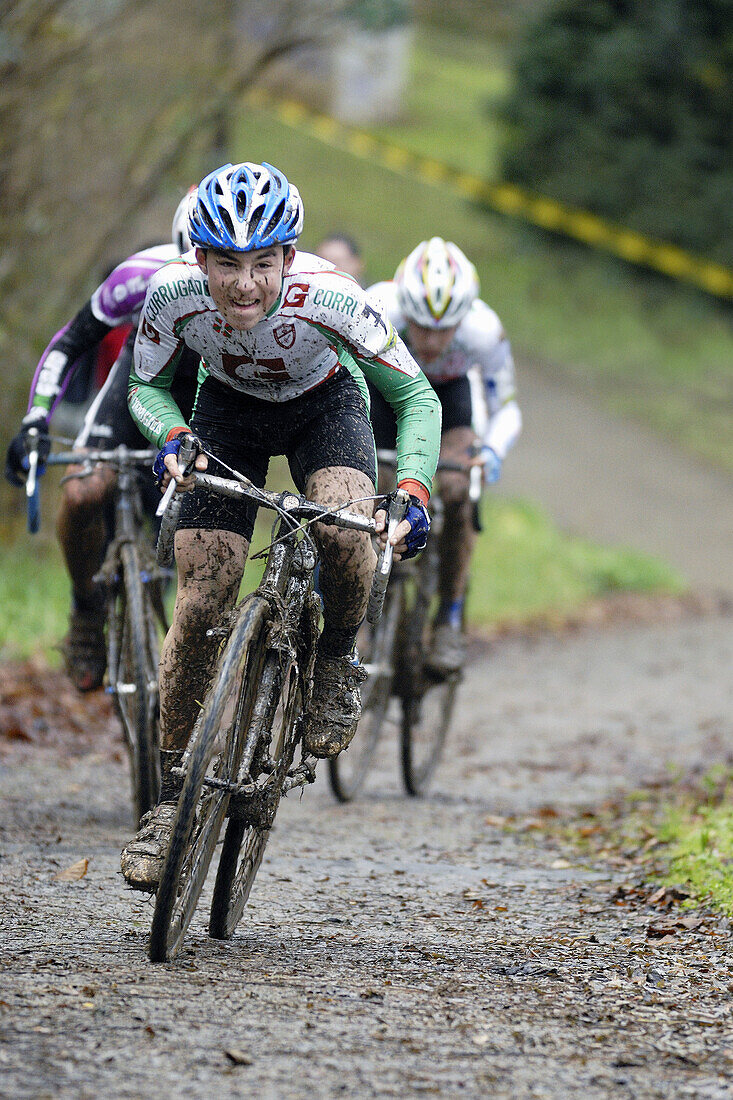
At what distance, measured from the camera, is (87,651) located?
20.5ft

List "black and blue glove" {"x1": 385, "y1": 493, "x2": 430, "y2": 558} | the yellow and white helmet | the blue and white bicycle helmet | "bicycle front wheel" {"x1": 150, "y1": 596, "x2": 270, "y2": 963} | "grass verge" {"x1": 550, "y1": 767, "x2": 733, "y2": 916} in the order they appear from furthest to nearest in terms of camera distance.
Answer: the yellow and white helmet → "grass verge" {"x1": 550, "y1": 767, "x2": 733, "y2": 916} → "black and blue glove" {"x1": 385, "y1": 493, "x2": 430, "y2": 558} → the blue and white bicycle helmet → "bicycle front wheel" {"x1": 150, "y1": 596, "x2": 270, "y2": 963}

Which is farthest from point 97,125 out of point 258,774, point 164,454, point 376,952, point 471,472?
point 376,952

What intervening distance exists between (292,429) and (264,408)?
0.39ft

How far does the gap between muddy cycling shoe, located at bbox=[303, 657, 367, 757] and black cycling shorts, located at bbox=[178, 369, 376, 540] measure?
523mm

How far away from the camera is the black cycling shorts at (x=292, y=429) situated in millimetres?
4539

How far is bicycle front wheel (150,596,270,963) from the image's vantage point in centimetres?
375

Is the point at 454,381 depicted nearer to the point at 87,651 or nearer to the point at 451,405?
the point at 451,405

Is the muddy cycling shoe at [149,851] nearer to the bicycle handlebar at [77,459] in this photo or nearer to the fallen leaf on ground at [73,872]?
the fallen leaf on ground at [73,872]

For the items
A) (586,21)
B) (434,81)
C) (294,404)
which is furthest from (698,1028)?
(434,81)

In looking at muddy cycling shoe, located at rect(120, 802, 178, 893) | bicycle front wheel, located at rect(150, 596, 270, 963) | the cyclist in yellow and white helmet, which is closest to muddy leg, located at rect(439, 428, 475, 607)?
the cyclist in yellow and white helmet

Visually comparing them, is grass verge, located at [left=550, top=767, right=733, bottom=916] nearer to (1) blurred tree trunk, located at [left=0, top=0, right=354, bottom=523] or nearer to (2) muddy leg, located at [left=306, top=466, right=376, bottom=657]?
(2) muddy leg, located at [left=306, top=466, right=376, bottom=657]

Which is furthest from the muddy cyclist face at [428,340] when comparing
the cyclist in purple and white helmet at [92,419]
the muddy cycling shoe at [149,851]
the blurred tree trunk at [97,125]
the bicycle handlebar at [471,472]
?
the blurred tree trunk at [97,125]

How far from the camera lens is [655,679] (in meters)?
11.6

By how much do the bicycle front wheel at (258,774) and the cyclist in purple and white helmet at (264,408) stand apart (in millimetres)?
107
